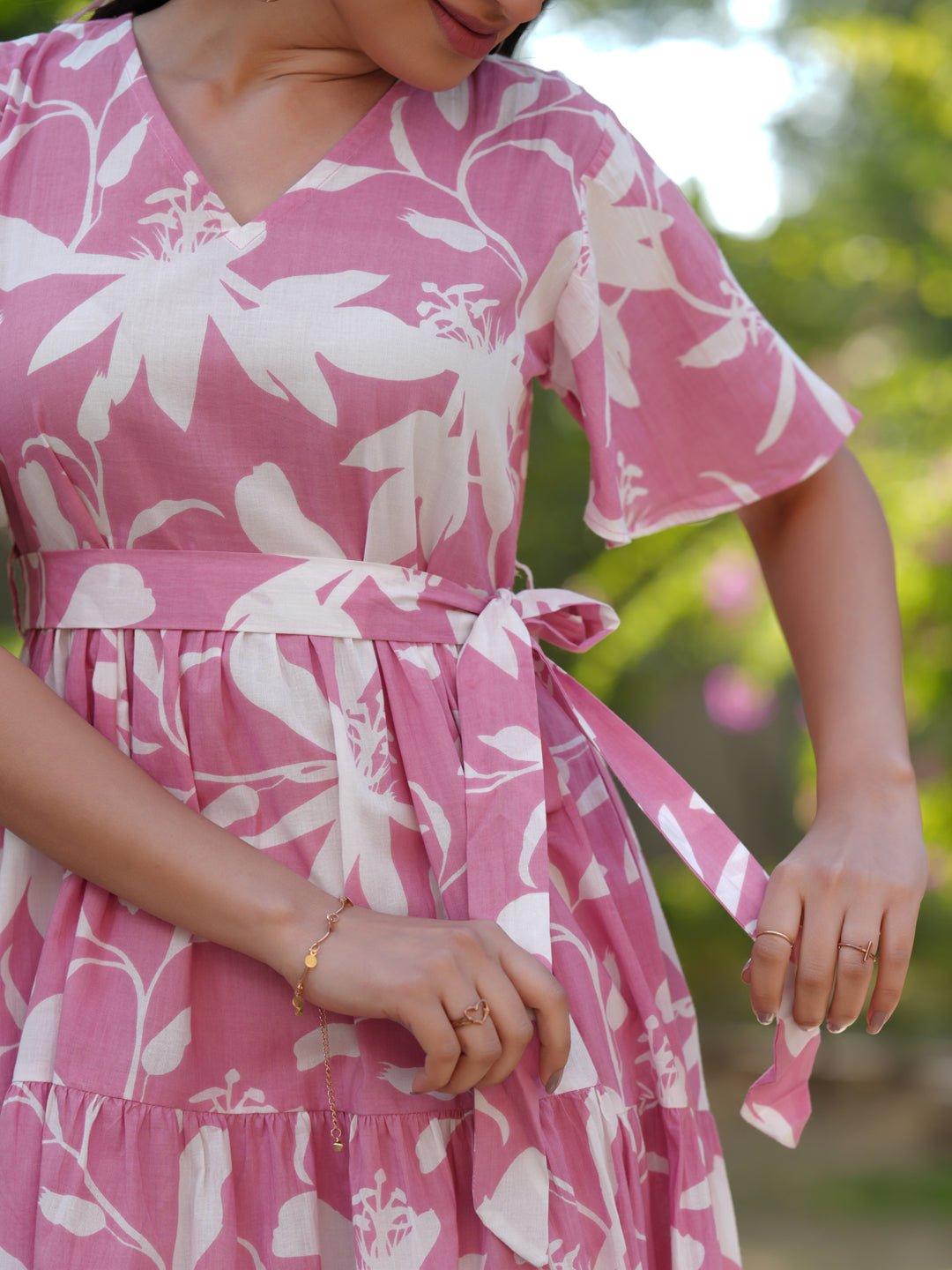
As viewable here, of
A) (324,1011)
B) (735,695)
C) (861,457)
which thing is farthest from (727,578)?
(324,1011)

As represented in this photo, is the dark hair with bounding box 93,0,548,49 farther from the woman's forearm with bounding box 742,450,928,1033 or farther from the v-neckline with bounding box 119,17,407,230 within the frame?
the woman's forearm with bounding box 742,450,928,1033

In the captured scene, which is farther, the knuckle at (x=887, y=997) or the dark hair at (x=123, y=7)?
the dark hair at (x=123, y=7)

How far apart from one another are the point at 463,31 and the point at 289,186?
0.17 m

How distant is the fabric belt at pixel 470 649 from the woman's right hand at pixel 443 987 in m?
0.06

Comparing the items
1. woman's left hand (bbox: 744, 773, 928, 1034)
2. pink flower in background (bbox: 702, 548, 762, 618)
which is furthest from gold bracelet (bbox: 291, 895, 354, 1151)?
pink flower in background (bbox: 702, 548, 762, 618)

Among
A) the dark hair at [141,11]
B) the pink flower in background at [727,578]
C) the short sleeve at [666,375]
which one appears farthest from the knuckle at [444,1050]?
the pink flower in background at [727,578]

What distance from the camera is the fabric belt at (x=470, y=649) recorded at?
90cm

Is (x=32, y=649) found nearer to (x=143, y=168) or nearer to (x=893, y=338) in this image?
(x=143, y=168)

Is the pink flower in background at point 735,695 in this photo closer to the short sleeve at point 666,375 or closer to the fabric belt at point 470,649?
the short sleeve at point 666,375

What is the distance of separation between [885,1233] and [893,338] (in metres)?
4.06

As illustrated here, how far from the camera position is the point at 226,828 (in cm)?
89

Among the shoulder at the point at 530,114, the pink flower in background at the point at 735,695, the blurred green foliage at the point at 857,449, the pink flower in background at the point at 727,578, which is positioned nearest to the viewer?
the shoulder at the point at 530,114

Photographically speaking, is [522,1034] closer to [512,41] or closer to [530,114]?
[530,114]

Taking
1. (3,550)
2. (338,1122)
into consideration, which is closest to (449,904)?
(338,1122)
